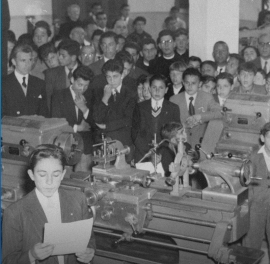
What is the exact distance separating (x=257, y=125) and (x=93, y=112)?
1.43 meters

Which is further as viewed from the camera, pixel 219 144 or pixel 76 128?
pixel 76 128

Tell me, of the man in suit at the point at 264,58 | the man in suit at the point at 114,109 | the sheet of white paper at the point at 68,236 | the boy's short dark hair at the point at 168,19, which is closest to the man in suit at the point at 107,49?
the man in suit at the point at 114,109

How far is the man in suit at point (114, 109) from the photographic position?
15.4ft

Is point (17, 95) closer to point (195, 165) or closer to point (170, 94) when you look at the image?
point (170, 94)

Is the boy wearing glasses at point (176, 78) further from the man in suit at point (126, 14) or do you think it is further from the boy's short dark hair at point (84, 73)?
the man in suit at point (126, 14)

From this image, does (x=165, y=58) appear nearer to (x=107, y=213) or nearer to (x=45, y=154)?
(x=107, y=213)

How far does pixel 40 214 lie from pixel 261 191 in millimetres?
1801

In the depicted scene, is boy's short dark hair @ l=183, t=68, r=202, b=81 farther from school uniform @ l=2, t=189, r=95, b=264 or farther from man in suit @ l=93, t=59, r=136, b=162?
school uniform @ l=2, t=189, r=95, b=264

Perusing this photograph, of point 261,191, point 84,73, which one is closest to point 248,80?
point 84,73

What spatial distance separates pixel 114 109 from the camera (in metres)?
4.71

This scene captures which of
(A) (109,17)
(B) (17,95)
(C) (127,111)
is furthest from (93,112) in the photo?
(A) (109,17)

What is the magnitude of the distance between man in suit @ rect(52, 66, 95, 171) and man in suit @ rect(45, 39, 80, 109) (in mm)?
392

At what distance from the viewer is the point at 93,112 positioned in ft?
15.6

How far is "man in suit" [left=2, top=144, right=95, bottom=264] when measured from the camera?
2295 millimetres
